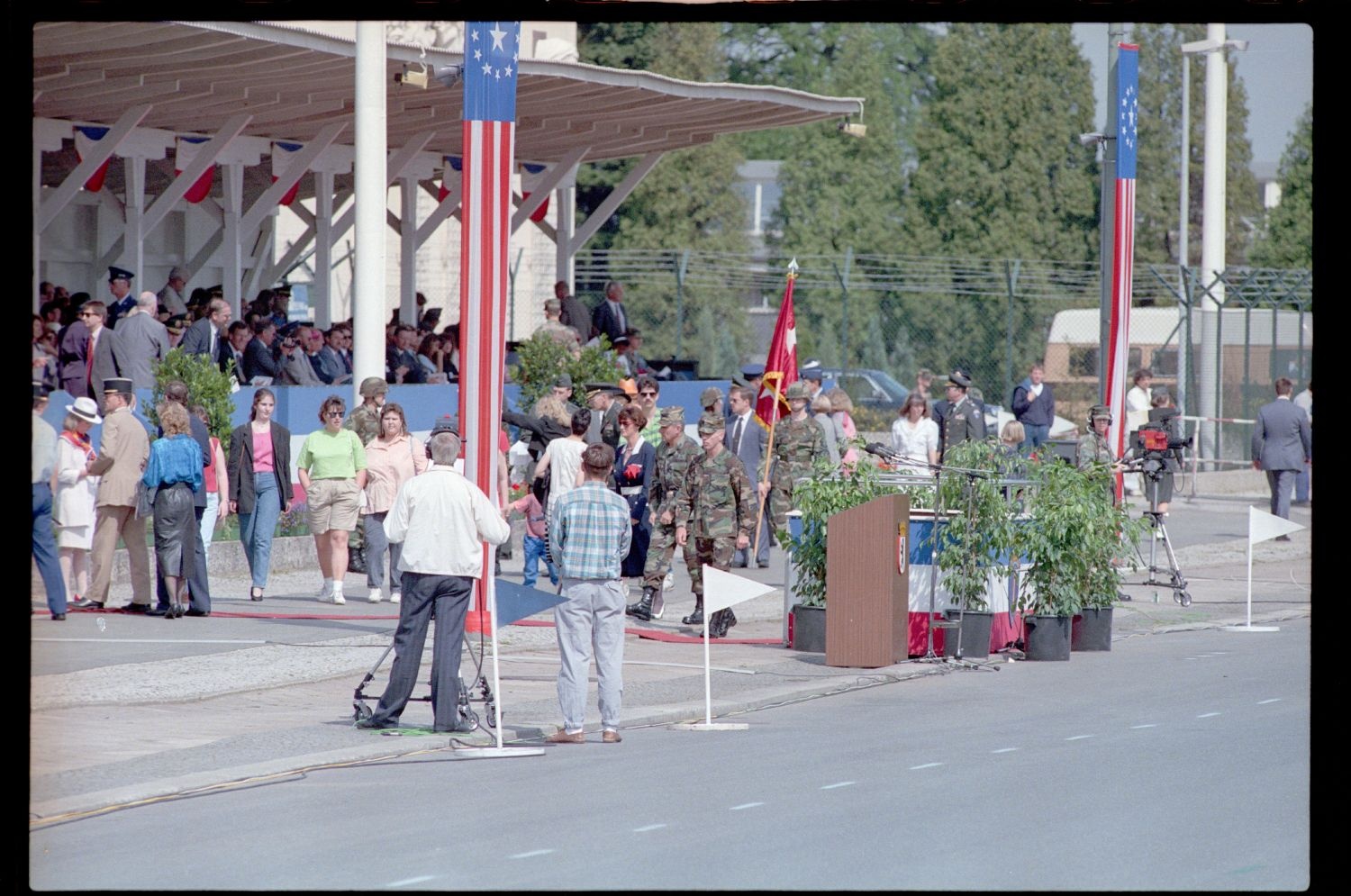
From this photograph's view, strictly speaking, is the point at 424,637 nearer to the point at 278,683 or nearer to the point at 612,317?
the point at 278,683

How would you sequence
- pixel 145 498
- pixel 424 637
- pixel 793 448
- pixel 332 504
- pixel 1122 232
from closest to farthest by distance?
pixel 424 637 < pixel 145 498 < pixel 332 504 < pixel 793 448 < pixel 1122 232

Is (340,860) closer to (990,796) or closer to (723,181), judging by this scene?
(990,796)

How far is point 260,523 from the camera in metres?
15.7

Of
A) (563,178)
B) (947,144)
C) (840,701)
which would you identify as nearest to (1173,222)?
(947,144)

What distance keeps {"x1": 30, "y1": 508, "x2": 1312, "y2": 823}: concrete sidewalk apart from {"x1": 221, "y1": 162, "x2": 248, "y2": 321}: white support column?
324 inches

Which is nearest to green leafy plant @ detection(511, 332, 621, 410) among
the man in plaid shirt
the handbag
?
the handbag

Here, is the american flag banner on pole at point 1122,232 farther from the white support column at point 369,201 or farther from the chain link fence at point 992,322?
the white support column at point 369,201

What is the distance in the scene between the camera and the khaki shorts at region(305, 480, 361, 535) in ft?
50.4

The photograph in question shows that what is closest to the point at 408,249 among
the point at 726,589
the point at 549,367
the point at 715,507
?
the point at 549,367

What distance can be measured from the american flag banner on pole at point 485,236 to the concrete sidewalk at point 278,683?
1451mm

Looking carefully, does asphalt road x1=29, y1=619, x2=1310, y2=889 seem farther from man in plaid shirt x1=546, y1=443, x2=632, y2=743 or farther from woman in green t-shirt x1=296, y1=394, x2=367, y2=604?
woman in green t-shirt x1=296, y1=394, x2=367, y2=604

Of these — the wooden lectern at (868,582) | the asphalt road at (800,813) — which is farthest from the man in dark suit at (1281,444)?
the asphalt road at (800,813)

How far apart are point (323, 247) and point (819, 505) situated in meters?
14.5

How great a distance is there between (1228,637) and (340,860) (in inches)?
390
